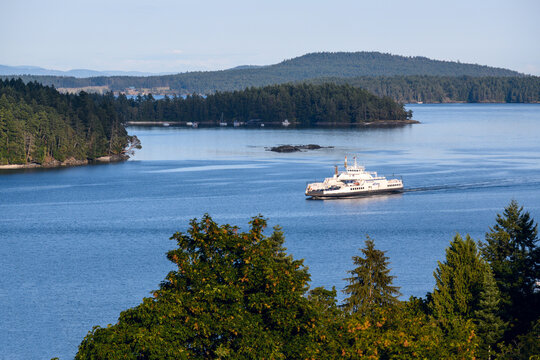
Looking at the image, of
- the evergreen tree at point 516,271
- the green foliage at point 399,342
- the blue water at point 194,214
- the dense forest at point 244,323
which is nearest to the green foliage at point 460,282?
the evergreen tree at point 516,271

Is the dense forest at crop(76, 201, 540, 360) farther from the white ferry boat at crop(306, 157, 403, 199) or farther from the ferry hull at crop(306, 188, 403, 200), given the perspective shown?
the white ferry boat at crop(306, 157, 403, 199)

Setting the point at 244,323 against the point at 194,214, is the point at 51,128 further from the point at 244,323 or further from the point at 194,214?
the point at 244,323

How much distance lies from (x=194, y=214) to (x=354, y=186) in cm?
2051

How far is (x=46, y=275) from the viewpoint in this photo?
49.5 metres

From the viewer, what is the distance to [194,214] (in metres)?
72.9

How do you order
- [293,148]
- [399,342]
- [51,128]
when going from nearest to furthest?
[399,342] < [51,128] < [293,148]

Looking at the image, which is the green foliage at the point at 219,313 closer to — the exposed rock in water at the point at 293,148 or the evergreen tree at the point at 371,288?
the evergreen tree at the point at 371,288

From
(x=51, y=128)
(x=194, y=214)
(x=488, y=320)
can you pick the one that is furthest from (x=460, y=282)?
(x=51, y=128)

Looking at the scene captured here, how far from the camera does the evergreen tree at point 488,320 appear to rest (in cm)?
2770

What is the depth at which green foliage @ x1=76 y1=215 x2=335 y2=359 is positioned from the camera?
59.4 ft

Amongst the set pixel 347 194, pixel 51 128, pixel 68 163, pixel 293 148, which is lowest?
pixel 347 194

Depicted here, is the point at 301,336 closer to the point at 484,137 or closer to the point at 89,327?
the point at 89,327

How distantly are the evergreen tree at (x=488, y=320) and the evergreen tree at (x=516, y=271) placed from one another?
3.13 ft

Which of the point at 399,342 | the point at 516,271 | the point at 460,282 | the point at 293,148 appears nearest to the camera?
the point at 399,342
